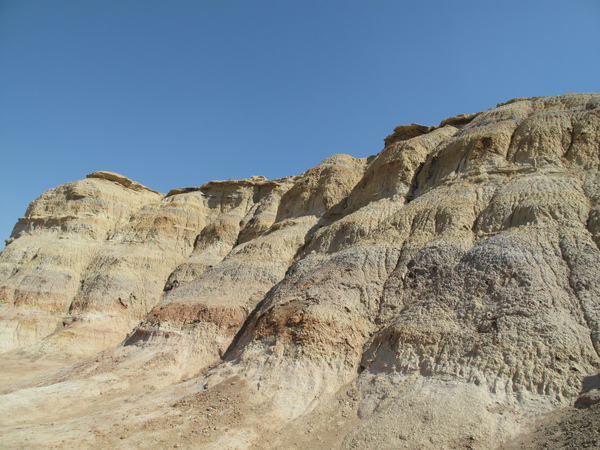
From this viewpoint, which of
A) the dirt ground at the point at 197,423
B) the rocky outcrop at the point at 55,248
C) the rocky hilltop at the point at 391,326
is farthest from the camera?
the rocky outcrop at the point at 55,248

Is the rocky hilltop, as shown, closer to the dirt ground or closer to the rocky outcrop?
the dirt ground

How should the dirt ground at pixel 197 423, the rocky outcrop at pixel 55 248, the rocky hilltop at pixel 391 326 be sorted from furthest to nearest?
the rocky outcrop at pixel 55 248, the rocky hilltop at pixel 391 326, the dirt ground at pixel 197 423

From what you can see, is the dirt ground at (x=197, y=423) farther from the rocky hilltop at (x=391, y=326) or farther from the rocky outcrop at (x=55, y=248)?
the rocky outcrop at (x=55, y=248)

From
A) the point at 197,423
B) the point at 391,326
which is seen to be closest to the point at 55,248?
the point at 197,423

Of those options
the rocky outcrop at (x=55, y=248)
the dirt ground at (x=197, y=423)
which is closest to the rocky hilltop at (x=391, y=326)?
the dirt ground at (x=197, y=423)

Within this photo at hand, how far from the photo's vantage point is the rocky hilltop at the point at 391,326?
35.3 feet

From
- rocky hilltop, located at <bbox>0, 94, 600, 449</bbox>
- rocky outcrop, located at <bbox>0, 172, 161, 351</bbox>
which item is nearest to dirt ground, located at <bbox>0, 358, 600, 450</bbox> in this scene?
rocky hilltop, located at <bbox>0, 94, 600, 449</bbox>

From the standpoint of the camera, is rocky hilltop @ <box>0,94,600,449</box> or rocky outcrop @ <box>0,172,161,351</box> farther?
rocky outcrop @ <box>0,172,161,351</box>

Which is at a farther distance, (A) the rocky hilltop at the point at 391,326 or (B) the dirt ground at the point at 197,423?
(A) the rocky hilltop at the point at 391,326

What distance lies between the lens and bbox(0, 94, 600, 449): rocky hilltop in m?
10.8

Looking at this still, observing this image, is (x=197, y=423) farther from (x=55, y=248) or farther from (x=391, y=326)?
(x=55, y=248)

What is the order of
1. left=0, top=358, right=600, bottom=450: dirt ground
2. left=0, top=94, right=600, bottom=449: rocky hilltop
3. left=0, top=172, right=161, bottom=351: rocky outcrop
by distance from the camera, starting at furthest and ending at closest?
1. left=0, top=172, right=161, bottom=351: rocky outcrop
2. left=0, top=94, right=600, bottom=449: rocky hilltop
3. left=0, top=358, right=600, bottom=450: dirt ground

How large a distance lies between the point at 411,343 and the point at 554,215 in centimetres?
656

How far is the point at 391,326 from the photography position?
1393 cm
